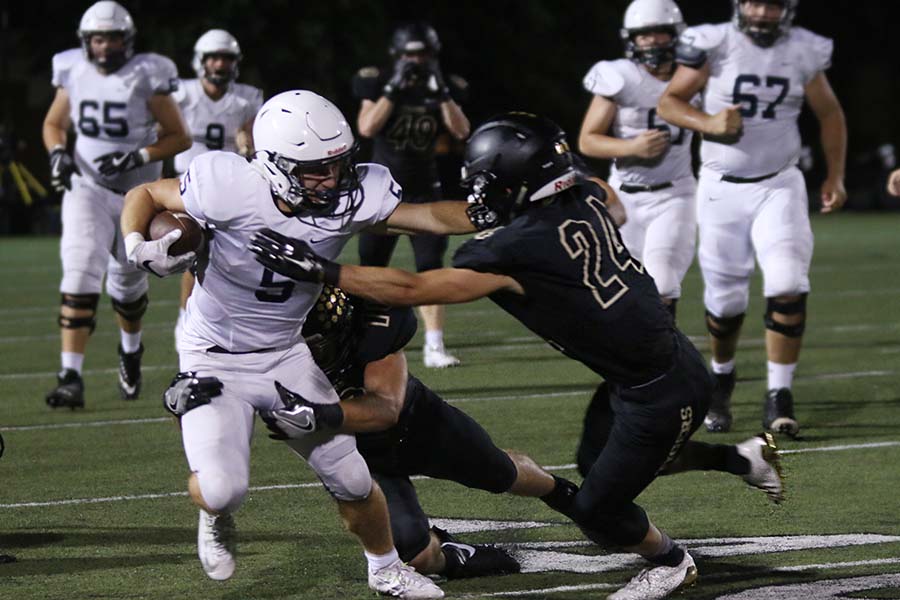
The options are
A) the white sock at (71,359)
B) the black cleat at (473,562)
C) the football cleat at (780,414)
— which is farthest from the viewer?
the white sock at (71,359)

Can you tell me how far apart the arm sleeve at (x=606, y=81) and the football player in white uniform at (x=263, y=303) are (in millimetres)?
3642

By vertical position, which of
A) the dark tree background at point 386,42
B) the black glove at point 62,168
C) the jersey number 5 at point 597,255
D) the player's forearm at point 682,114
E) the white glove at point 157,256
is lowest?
the dark tree background at point 386,42

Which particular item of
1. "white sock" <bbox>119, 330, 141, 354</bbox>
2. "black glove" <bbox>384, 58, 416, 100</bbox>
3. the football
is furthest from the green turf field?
"black glove" <bbox>384, 58, 416, 100</bbox>

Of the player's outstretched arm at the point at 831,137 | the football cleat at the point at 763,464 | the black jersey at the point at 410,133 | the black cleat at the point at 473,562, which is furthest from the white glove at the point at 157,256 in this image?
the black jersey at the point at 410,133

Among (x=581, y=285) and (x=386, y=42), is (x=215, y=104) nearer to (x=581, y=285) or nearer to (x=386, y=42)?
(x=581, y=285)

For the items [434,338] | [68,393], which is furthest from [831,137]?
[68,393]

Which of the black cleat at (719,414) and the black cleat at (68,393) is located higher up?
the black cleat at (719,414)

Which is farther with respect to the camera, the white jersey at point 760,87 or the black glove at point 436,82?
the black glove at point 436,82

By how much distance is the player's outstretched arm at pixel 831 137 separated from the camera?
7594mm

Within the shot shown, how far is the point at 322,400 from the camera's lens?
14.9ft

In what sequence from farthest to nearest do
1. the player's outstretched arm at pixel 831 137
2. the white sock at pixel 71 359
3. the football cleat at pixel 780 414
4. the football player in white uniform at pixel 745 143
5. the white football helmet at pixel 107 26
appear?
the white football helmet at pixel 107 26
the white sock at pixel 71 359
the player's outstretched arm at pixel 831 137
the football player in white uniform at pixel 745 143
the football cleat at pixel 780 414

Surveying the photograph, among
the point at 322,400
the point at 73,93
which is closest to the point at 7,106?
the point at 73,93

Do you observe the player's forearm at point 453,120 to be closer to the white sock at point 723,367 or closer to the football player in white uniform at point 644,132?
the football player in white uniform at point 644,132

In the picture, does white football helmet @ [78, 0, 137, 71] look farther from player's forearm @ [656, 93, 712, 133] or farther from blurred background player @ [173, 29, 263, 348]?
player's forearm @ [656, 93, 712, 133]
